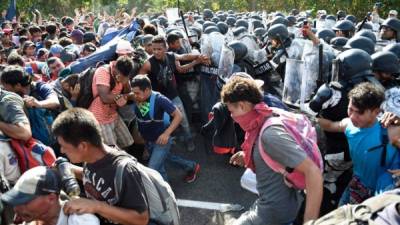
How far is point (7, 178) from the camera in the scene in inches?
143

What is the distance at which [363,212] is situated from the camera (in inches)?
72.1

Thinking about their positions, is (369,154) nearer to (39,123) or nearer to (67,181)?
(67,181)

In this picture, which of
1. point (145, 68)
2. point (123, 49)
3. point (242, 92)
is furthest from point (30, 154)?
point (145, 68)

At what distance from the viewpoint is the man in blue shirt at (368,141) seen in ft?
10.6

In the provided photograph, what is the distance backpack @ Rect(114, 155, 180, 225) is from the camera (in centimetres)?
250

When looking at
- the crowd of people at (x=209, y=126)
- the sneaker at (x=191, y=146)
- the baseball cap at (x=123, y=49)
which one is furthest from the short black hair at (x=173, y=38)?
the sneaker at (x=191, y=146)

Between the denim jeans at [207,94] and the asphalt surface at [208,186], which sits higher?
the denim jeans at [207,94]

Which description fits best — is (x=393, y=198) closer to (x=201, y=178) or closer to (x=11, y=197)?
(x=11, y=197)

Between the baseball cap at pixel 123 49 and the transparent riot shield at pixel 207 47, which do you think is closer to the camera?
the baseball cap at pixel 123 49

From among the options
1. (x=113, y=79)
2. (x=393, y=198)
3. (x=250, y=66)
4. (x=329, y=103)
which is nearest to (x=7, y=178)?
(x=113, y=79)

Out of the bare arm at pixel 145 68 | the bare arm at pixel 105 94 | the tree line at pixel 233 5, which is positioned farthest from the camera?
the tree line at pixel 233 5

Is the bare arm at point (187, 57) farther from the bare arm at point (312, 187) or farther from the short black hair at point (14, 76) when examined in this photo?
the bare arm at point (312, 187)

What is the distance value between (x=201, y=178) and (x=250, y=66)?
1.86m

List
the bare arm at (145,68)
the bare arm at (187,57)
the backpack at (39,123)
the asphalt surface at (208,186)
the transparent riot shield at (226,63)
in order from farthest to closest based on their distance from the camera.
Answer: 1. the bare arm at (187,57)
2. the transparent riot shield at (226,63)
3. the bare arm at (145,68)
4. the asphalt surface at (208,186)
5. the backpack at (39,123)
